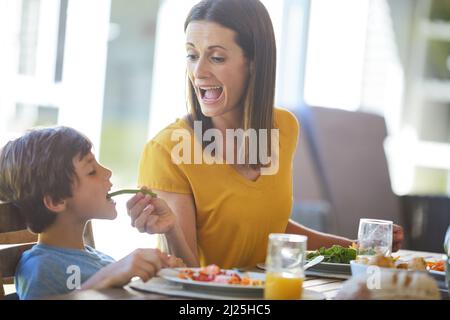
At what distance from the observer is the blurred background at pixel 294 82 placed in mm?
3830

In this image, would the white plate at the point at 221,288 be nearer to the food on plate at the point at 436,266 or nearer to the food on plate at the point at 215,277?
the food on plate at the point at 215,277

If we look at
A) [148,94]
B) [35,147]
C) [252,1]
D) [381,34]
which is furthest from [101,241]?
[35,147]

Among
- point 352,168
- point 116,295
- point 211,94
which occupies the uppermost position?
point 211,94

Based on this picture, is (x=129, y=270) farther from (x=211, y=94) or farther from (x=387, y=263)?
(x=211, y=94)

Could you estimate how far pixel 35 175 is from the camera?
1.40m

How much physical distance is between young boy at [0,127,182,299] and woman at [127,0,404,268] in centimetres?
35

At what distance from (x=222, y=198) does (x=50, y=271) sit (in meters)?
0.60

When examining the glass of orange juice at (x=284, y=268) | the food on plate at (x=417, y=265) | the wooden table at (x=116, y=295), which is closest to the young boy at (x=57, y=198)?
the wooden table at (x=116, y=295)

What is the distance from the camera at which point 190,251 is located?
5.43ft

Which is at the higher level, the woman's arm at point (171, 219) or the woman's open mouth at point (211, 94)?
the woman's open mouth at point (211, 94)

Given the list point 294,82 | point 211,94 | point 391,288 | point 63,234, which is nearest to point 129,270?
point 63,234

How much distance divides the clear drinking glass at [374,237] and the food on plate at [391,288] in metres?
0.37
